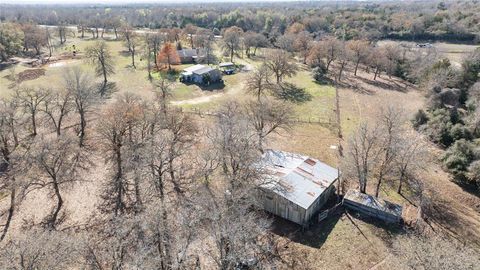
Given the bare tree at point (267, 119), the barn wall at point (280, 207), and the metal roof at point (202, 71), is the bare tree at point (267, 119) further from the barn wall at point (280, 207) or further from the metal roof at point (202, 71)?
the metal roof at point (202, 71)

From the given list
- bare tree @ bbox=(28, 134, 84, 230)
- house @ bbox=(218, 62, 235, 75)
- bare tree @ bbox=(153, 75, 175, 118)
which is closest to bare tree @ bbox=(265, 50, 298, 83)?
house @ bbox=(218, 62, 235, 75)

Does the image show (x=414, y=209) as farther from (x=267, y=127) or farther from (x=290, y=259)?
(x=267, y=127)

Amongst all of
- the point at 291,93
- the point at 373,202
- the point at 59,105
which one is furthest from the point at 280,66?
the point at 373,202

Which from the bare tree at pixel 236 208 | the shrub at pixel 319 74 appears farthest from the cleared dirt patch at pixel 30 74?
the shrub at pixel 319 74

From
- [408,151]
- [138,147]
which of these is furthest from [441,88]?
[138,147]

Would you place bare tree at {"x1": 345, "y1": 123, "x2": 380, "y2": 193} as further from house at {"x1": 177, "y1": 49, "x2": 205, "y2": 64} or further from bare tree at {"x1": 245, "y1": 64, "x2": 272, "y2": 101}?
house at {"x1": 177, "y1": 49, "x2": 205, "y2": 64}

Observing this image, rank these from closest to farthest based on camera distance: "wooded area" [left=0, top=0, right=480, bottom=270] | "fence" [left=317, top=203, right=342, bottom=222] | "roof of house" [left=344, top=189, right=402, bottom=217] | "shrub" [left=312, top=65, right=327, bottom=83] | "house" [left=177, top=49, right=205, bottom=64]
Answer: "wooded area" [left=0, top=0, right=480, bottom=270] → "roof of house" [left=344, top=189, right=402, bottom=217] → "fence" [left=317, top=203, right=342, bottom=222] → "shrub" [left=312, top=65, right=327, bottom=83] → "house" [left=177, top=49, right=205, bottom=64]
